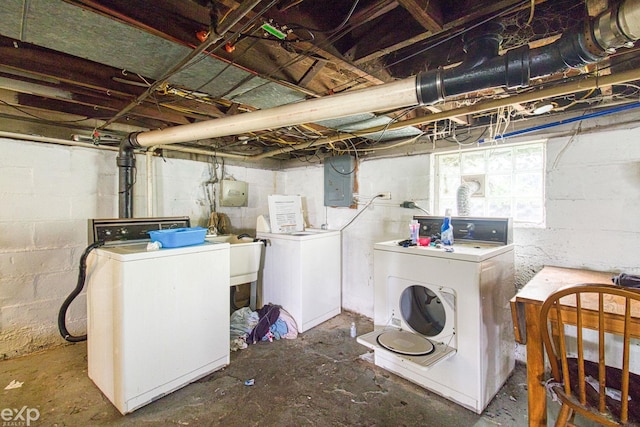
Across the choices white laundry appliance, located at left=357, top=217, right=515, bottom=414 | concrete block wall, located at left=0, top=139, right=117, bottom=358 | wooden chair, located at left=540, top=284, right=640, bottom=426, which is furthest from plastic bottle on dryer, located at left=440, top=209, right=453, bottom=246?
concrete block wall, located at left=0, top=139, right=117, bottom=358

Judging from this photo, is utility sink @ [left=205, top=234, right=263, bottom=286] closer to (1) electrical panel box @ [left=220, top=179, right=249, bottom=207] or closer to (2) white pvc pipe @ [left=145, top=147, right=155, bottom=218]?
(1) electrical panel box @ [left=220, top=179, right=249, bottom=207]

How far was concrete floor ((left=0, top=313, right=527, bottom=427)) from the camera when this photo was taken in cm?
175

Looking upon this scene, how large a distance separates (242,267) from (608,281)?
269 centimetres

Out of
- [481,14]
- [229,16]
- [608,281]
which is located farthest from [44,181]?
[608,281]

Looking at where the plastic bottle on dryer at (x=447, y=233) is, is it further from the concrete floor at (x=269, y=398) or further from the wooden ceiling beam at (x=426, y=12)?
the wooden ceiling beam at (x=426, y=12)

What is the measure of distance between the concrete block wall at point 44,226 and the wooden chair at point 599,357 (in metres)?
3.31

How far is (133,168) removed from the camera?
264 cm

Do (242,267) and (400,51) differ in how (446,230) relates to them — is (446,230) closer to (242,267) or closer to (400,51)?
(400,51)

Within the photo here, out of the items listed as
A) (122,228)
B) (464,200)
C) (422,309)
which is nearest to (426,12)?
(464,200)

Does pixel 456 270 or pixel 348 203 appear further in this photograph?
pixel 348 203

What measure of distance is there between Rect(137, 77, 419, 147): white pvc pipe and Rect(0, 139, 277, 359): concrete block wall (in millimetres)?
1189

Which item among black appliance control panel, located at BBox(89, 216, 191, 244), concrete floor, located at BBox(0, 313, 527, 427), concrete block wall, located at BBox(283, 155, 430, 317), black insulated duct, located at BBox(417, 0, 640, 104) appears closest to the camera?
black insulated duct, located at BBox(417, 0, 640, 104)

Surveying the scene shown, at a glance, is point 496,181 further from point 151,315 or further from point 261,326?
point 151,315

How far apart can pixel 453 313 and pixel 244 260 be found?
188 centimetres
